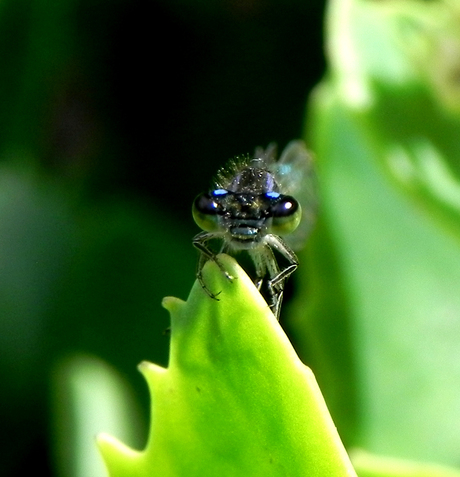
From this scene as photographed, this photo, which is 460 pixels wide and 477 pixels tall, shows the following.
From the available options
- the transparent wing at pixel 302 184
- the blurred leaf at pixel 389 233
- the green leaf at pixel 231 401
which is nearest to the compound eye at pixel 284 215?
the green leaf at pixel 231 401

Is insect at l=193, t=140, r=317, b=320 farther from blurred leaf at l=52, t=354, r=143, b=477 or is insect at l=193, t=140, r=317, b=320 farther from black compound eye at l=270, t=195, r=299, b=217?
blurred leaf at l=52, t=354, r=143, b=477

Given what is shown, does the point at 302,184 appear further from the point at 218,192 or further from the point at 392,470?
the point at 392,470

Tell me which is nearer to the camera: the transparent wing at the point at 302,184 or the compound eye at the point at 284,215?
the compound eye at the point at 284,215

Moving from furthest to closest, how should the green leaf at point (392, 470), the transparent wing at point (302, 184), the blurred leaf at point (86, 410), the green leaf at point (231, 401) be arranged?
1. the transparent wing at point (302, 184)
2. the blurred leaf at point (86, 410)
3. the green leaf at point (392, 470)
4. the green leaf at point (231, 401)

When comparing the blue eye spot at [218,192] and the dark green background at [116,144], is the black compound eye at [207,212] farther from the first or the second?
the dark green background at [116,144]

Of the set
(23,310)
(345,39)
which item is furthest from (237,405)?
(23,310)

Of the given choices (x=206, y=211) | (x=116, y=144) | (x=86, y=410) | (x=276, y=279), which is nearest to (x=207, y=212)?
(x=206, y=211)
